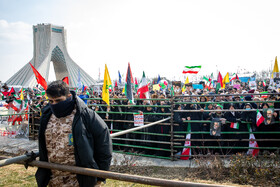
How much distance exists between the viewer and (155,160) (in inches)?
272

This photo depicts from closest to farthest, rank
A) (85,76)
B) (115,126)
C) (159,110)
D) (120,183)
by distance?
(120,183) < (159,110) < (115,126) < (85,76)

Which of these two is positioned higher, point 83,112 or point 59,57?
point 59,57

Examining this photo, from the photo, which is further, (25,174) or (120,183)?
(25,174)

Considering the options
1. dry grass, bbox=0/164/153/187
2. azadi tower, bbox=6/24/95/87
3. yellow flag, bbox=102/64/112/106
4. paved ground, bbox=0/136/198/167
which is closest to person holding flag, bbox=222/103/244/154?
paved ground, bbox=0/136/198/167

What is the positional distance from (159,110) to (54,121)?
5.54 metres

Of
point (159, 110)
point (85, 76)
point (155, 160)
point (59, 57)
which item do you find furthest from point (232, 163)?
point (59, 57)

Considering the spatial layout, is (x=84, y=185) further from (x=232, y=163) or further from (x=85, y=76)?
(x=85, y=76)

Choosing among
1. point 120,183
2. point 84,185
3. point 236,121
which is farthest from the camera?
point 236,121

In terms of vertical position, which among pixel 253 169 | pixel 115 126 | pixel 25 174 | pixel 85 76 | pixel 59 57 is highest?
pixel 59 57

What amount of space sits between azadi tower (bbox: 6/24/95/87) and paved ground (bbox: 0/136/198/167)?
55.0 m

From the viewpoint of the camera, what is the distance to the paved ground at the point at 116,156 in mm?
A: 6311

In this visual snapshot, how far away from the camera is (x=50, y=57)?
66.5 metres

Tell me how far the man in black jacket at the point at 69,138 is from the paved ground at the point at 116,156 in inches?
69.9

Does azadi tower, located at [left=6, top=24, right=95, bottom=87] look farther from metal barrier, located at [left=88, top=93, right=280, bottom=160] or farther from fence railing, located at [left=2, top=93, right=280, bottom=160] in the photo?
fence railing, located at [left=2, top=93, right=280, bottom=160]
